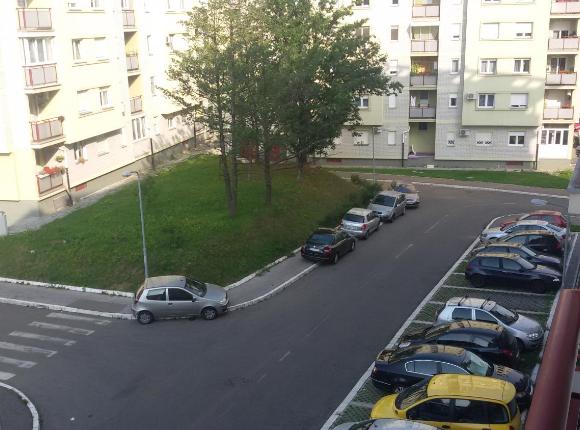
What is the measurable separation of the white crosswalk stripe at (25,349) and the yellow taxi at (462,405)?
1198 cm

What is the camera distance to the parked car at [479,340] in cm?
1812

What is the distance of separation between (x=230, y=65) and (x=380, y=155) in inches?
984

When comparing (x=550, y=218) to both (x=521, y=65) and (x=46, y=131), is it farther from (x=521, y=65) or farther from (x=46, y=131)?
(x=46, y=131)

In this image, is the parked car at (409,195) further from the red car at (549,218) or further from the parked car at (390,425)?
the parked car at (390,425)

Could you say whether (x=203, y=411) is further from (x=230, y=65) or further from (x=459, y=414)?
(x=230, y=65)

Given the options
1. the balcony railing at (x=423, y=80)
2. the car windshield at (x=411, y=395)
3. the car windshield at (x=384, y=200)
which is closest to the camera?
the car windshield at (x=411, y=395)

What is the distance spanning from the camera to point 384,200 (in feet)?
124

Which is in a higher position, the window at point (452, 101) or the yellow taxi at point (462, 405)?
the window at point (452, 101)

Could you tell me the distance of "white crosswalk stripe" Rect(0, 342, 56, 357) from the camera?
21.7m

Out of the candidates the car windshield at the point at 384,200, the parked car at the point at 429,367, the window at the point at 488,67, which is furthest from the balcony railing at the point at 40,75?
the window at the point at 488,67

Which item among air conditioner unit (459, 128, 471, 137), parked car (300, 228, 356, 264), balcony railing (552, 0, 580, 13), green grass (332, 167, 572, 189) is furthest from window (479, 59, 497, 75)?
parked car (300, 228, 356, 264)

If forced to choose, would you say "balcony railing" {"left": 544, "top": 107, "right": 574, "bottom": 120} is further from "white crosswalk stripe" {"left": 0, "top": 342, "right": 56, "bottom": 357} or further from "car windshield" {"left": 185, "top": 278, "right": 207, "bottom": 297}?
"white crosswalk stripe" {"left": 0, "top": 342, "right": 56, "bottom": 357}

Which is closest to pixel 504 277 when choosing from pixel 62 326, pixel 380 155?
pixel 62 326

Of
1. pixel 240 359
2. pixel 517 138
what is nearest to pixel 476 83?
pixel 517 138
